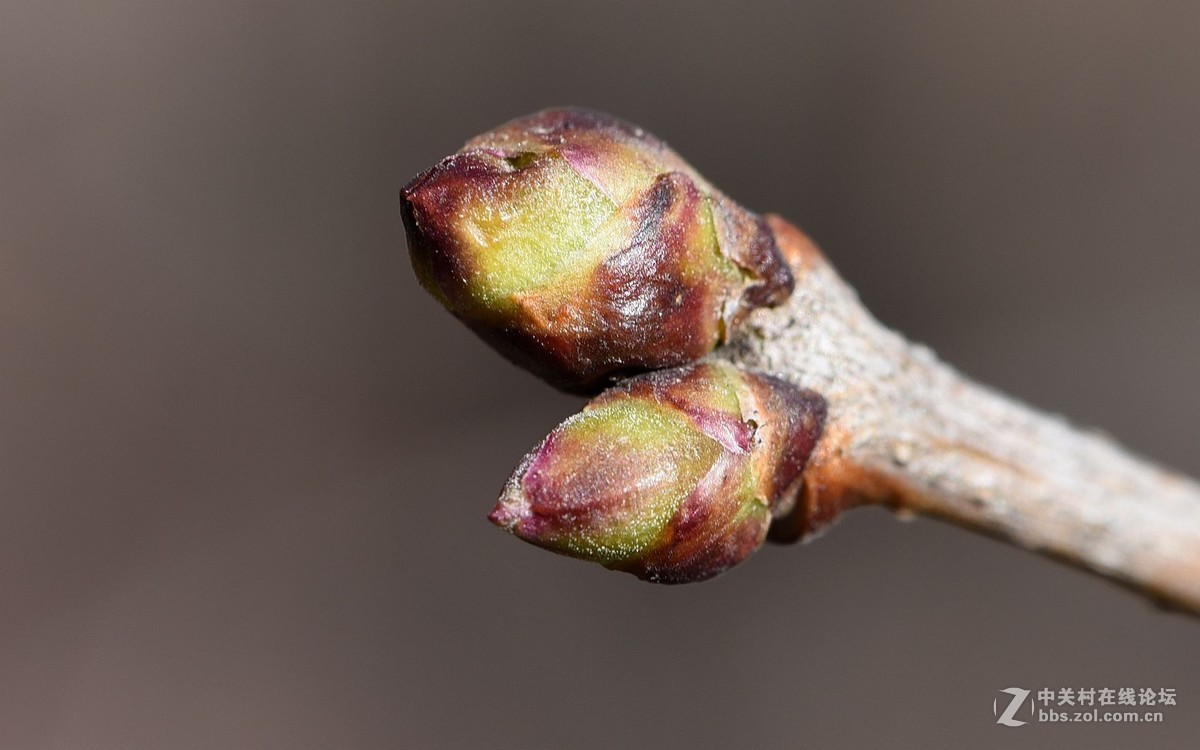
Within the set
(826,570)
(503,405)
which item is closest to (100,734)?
(503,405)

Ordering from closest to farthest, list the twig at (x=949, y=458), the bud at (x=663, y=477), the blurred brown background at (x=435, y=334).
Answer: the bud at (x=663, y=477) → the twig at (x=949, y=458) → the blurred brown background at (x=435, y=334)

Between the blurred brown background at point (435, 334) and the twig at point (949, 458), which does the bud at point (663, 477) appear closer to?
the twig at point (949, 458)

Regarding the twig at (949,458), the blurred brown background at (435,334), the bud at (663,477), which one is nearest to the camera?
the bud at (663,477)

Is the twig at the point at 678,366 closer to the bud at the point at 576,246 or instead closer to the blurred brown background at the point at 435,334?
the bud at the point at 576,246

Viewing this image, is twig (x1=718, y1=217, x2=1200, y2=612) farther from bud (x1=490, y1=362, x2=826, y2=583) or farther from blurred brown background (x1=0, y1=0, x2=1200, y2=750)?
blurred brown background (x1=0, y1=0, x2=1200, y2=750)

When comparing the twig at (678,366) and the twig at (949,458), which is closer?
the twig at (678,366)

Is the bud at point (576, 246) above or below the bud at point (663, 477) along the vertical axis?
above

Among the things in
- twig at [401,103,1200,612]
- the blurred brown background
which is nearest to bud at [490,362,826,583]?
twig at [401,103,1200,612]

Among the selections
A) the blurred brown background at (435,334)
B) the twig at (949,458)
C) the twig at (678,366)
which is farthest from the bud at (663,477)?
the blurred brown background at (435,334)
